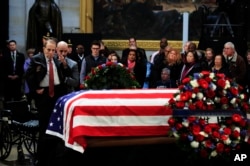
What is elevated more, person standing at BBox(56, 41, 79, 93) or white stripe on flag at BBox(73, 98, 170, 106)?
person standing at BBox(56, 41, 79, 93)

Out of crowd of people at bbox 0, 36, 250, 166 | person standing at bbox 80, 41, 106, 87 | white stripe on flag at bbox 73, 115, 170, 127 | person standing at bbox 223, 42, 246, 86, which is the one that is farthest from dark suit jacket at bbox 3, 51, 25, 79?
white stripe on flag at bbox 73, 115, 170, 127

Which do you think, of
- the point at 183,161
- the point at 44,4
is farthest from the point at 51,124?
the point at 44,4

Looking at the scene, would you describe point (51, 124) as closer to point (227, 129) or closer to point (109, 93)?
point (109, 93)

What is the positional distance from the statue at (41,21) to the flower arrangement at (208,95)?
9202mm

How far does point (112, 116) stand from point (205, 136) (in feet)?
2.73

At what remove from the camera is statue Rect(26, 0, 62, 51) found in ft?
49.8

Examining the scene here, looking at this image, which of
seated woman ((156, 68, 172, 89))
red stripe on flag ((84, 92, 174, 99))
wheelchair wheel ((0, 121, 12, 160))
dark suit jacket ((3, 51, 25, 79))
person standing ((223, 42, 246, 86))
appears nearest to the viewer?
red stripe on flag ((84, 92, 174, 99))

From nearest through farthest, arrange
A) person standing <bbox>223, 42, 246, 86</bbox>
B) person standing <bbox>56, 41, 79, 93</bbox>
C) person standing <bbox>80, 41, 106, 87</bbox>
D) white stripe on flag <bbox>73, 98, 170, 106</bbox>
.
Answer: white stripe on flag <bbox>73, 98, 170, 106</bbox> → person standing <bbox>56, 41, 79, 93</bbox> → person standing <bbox>80, 41, 106, 87</bbox> → person standing <bbox>223, 42, 246, 86</bbox>

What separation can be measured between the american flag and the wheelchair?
2.71 metres

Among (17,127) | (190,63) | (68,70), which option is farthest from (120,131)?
(190,63)

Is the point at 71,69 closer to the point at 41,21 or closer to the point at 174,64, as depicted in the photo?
the point at 174,64

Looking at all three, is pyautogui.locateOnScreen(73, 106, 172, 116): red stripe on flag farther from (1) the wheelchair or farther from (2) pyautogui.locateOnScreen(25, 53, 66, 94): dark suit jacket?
(1) the wheelchair

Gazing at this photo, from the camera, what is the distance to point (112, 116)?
20.4 feet

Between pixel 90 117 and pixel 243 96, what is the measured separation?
136cm
